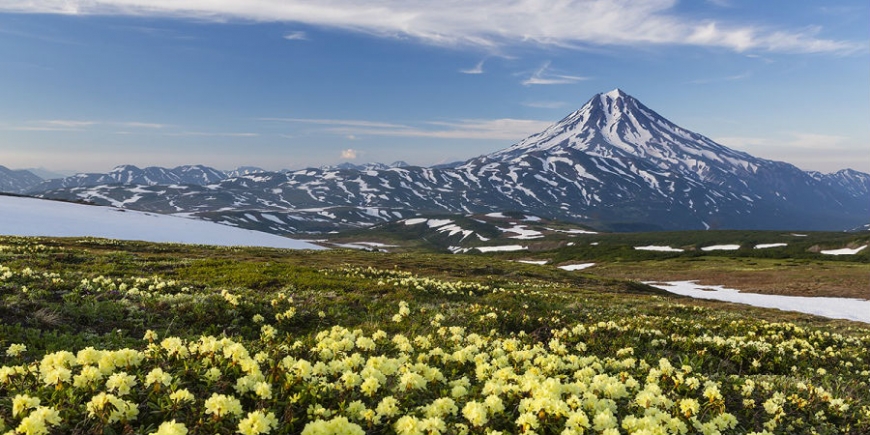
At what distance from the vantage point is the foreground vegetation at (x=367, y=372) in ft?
17.6

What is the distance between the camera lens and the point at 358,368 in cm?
725

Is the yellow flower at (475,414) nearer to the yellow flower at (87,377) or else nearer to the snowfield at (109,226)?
the yellow flower at (87,377)

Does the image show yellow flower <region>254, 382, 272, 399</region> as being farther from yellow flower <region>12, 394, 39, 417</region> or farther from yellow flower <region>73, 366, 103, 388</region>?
yellow flower <region>12, 394, 39, 417</region>

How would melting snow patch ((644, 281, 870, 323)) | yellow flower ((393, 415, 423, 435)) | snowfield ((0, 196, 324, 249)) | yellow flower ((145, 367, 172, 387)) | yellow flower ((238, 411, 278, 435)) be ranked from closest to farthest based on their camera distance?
yellow flower ((238, 411, 278, 435)) → yellow flower ((393, 415, 423, 435)) → yellow flower ((145, 367, 172, 387)) → melting snow patch ((644, 281, 870, 323)) → snowfield ((0, 196, 324, 249))

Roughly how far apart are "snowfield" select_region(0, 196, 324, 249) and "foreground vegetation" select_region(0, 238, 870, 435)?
92282 millimetres

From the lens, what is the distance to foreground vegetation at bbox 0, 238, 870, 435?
535 cm

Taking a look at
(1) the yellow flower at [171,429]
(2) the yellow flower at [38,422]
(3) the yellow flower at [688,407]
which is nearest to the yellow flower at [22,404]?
(2) the yellow flower at [38,422]

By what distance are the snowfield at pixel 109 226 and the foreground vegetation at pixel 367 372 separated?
9228 centimetres

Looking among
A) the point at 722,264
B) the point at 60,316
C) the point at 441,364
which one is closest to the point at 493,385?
the point at 441,364

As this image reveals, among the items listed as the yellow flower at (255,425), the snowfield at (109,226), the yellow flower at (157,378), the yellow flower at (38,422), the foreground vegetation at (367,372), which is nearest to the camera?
the yellow flower at (38,422)

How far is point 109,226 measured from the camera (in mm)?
100625

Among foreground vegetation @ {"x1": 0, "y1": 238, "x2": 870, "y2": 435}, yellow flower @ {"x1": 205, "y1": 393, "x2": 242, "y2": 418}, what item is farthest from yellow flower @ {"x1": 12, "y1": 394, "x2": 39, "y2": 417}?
yellow flower @ {"x1": 205, "y1": 393, "x2": 242, "y2": 418}

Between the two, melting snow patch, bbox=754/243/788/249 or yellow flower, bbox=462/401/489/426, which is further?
melting snow patch, bbox=754/243/788/249

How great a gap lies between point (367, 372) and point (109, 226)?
4699 inches
